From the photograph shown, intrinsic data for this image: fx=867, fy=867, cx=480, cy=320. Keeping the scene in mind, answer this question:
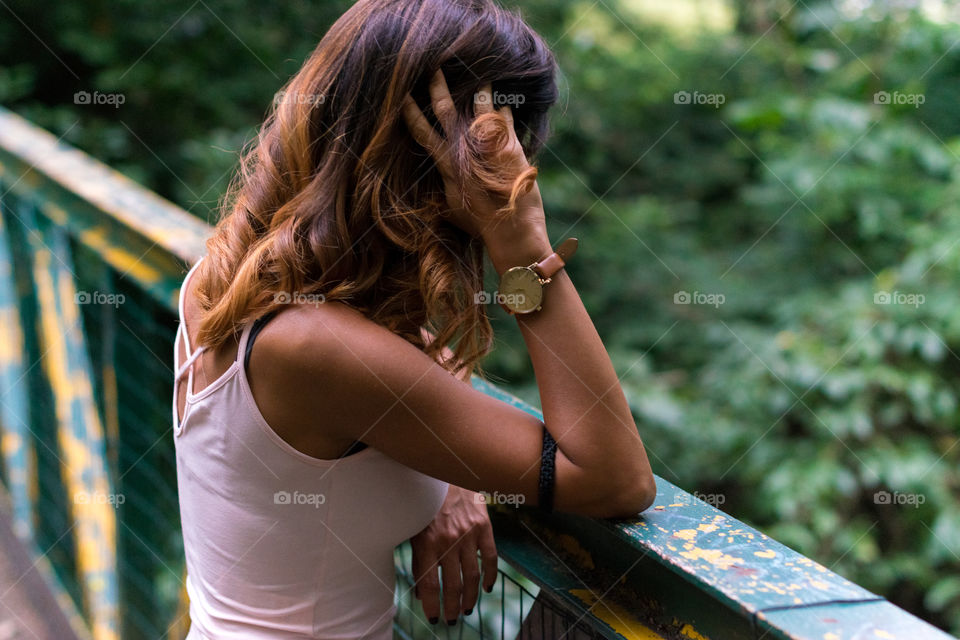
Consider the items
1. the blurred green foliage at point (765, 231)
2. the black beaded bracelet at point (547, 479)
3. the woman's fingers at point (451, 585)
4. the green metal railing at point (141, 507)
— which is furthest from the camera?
the blurred green foliage at point (765, 231)

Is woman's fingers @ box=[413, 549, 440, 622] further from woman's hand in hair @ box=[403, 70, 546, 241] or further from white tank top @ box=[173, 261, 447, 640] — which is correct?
woman's hand in hair @ box=[403, 70, 546, 241]

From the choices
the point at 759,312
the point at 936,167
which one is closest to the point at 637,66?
the point at 759,312

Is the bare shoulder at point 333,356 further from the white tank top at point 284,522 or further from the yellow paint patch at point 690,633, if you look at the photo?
the yellow paint patch at point 690,633

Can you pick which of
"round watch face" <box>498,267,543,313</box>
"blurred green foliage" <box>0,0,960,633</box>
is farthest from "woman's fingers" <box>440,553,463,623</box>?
"blurred green foliage" <box>0,0,960,633</box>

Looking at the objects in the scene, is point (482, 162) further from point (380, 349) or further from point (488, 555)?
point (488, 555)

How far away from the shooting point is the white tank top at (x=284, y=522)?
3.64ft

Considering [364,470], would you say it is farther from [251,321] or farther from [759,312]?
[759,312]

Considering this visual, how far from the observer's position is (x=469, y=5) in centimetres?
114

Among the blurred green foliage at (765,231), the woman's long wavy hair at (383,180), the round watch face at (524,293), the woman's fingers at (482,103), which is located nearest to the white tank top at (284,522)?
the woman's long wavy hair at (383,180)

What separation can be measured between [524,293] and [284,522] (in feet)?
1.44

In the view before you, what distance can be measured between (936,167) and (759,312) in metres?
1.13

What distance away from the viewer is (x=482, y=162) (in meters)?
1.11

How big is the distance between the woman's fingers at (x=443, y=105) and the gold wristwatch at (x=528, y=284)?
198 mm

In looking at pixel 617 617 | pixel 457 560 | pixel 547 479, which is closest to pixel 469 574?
pixel 457 560
